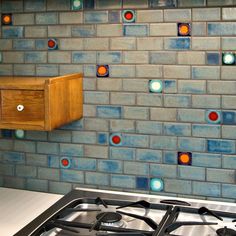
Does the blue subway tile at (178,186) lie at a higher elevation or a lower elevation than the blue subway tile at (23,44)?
lower

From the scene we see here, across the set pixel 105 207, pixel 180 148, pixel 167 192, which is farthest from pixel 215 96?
pixel 105 207

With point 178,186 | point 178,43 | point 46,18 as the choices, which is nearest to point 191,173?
point 178,186

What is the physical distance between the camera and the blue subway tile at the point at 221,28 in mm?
1687

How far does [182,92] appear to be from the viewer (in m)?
1.77

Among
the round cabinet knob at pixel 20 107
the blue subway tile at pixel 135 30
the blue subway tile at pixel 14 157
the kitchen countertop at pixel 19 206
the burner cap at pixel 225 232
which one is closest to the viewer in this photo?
the burner cap at pixel 225 232

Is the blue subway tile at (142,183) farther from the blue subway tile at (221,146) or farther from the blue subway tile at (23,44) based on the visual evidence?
the blue subway tile at (23,44)

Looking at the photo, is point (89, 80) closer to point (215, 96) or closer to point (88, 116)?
point (88, 116)

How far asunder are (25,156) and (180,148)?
0.69m

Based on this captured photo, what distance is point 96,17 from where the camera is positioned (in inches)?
73.0

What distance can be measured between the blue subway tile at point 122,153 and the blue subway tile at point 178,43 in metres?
0.45

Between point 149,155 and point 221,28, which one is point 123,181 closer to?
point 149,155

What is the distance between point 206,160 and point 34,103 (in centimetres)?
70

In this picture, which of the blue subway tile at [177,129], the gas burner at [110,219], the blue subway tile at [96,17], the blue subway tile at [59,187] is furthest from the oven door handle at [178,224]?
the blue subway tile at [96,17]

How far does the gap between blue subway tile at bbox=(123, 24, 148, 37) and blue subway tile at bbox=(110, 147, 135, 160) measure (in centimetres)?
47
